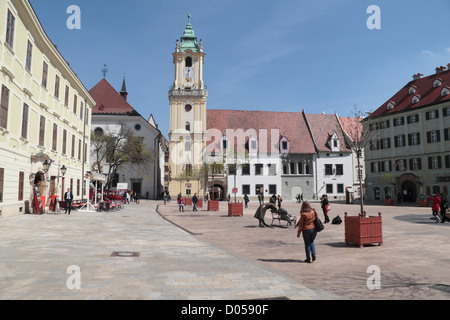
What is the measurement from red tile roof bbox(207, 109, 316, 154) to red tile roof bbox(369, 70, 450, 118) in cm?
1326

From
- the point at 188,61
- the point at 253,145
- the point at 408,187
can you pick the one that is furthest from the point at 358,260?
the point at 188,61

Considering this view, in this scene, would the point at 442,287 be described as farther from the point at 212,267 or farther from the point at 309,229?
the point at 212,267

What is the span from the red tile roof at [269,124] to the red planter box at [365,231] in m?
46.9

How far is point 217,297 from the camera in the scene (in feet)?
17.3

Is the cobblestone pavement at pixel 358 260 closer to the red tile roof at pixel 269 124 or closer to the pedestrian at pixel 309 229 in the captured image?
the pedestrian at pixel 309 229

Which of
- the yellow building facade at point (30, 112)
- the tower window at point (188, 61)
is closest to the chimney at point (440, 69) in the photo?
the tower window at point (188, 61)

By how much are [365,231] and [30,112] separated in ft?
63.6

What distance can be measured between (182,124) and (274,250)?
156ft

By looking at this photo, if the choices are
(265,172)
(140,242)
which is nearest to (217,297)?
(140,242)

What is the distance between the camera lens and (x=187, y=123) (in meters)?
56.3

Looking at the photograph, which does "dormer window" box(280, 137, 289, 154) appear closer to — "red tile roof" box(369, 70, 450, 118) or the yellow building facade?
"red tile roof" box(369, 70, 450, 118)

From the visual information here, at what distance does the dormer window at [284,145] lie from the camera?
189 ft

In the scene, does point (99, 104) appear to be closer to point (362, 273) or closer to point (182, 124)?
point (182, 124)
